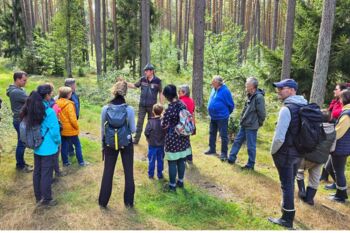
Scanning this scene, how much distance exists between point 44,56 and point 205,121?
15838 mm

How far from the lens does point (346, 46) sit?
12.1 meters

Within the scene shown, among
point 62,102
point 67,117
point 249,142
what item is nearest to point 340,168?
point 249,142

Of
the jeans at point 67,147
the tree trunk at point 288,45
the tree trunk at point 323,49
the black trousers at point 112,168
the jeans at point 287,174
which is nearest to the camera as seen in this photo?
the jeans at point 287,174

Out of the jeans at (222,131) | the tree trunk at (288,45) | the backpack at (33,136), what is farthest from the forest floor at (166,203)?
the tree trunk at (288,45)

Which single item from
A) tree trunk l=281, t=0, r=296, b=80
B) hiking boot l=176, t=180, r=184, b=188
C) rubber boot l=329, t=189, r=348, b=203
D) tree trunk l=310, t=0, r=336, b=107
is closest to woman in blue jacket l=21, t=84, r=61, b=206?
hiking boot l=176, t=180, r=184, b=188

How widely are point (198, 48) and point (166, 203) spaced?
841cm

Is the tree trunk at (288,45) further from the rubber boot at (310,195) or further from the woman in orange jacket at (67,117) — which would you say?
the woman in orange jacket at (67,117)

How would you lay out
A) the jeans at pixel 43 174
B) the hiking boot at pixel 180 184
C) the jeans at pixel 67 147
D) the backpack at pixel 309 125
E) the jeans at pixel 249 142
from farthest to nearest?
the jeans at pixel 249 142 → the jeans at pixel 67 147 → the hiking boot at pixel 180 184 → the jeans at pixel 43 174 → the backpack at pixel 309 125

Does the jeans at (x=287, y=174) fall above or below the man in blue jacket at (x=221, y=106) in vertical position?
below

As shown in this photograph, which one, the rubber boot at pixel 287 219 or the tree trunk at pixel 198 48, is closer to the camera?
the rubber boot at pixel 287 219

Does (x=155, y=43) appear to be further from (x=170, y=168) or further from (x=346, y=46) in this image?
(x=170, y=168)

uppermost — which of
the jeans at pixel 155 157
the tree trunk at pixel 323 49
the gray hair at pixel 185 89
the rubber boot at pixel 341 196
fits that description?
the tree trunk at pixel 323 49

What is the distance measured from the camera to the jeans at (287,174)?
483 centimetres

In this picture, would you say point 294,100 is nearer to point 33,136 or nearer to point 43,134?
point 43,134
